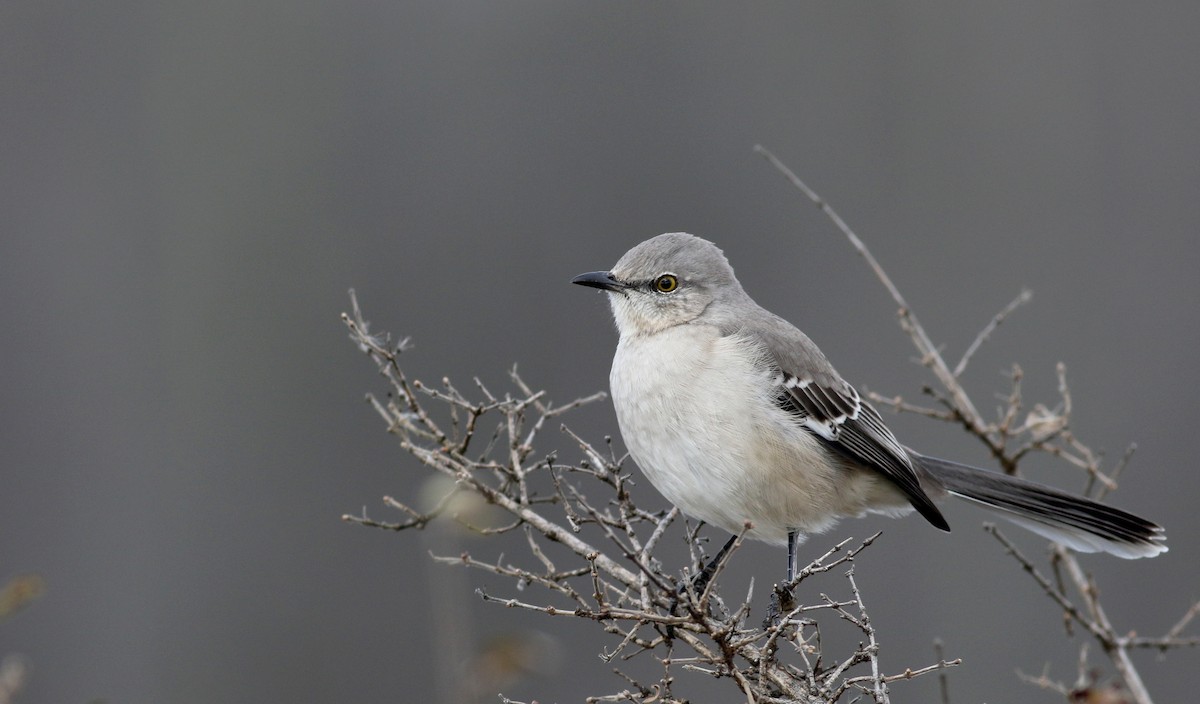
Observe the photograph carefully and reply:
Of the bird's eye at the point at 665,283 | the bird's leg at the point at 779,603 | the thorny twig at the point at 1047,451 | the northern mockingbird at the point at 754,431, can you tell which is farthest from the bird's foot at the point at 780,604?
the bird's eye at the point at 665,283

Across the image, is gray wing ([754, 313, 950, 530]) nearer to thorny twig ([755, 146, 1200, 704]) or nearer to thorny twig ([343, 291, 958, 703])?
thorny twig ([755, 146, 1200, 704])

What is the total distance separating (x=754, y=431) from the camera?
3.45 m

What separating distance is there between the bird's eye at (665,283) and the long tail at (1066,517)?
48.9 inches

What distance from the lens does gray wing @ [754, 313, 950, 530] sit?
3652mm

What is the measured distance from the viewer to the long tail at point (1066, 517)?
3664 mm

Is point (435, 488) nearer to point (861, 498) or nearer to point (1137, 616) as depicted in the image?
point (861, 498)

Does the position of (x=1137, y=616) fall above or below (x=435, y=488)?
above

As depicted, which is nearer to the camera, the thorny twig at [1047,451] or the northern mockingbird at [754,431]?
the thorny twig at [1047,451]

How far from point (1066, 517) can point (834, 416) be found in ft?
2.74

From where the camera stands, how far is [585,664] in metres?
6.29

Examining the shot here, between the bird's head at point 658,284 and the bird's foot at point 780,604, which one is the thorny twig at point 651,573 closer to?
the bird's foot at point 780,604

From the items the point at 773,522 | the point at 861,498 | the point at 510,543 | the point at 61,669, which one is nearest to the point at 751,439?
the point at 773,522

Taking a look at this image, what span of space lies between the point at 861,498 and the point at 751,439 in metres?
0.60

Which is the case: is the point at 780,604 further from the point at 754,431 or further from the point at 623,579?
the point at 623,579
